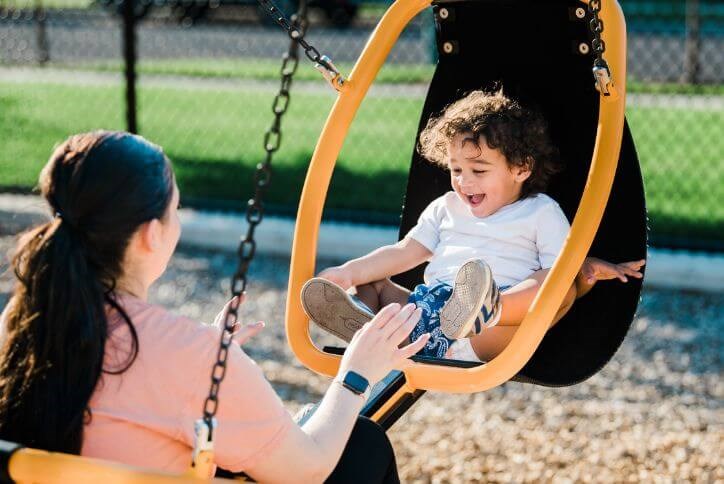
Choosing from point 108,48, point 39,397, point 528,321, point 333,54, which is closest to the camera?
point 39,397

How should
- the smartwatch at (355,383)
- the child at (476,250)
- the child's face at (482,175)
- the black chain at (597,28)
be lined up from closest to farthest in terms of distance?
the smartwatch at (355,383)
the black chain at (597,28)
the child at (476,250)
the child's face at (482,175)

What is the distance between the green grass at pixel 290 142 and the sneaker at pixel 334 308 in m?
3.67

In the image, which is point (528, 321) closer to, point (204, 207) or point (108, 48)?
point (204, 207)

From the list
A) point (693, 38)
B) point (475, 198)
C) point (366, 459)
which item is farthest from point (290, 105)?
point (366, 459)

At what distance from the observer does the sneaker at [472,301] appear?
8.63ft

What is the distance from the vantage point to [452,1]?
3270mm

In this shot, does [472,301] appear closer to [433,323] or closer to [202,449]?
[433,323]

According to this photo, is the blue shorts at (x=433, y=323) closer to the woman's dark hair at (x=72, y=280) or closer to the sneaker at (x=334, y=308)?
the sneaker at (x=334, y=308)

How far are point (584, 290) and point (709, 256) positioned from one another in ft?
10.2

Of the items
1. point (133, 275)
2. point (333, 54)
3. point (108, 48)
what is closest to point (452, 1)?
point (133, 275)

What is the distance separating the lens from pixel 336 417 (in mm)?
2092

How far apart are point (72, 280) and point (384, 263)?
4.45 ft

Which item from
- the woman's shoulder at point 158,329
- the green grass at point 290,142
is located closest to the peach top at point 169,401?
the woman's shoulder at point 158,329

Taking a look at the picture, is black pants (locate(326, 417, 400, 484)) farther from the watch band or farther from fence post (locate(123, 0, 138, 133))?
fence post (locate(123, 0, 138, 133))
